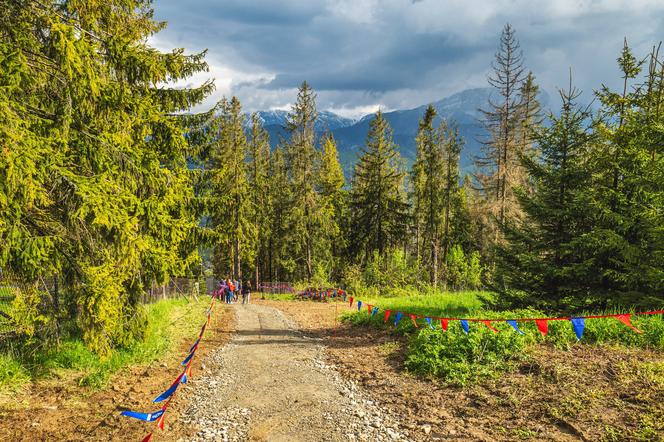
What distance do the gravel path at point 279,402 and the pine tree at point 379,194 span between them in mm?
23418

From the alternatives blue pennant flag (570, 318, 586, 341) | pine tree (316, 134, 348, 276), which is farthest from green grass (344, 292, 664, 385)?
pine tree (316, 134, 348, 276)

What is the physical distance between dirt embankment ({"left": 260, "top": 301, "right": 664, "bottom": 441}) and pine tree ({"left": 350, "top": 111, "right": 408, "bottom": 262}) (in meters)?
25.2

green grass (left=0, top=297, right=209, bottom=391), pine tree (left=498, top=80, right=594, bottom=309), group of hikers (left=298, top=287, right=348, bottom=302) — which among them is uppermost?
pine tree (left=498, top=80, right=594, bottom=309)

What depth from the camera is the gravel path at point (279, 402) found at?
6031 millimetres

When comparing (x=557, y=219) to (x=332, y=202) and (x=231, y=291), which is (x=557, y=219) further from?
(x=332, y=202)

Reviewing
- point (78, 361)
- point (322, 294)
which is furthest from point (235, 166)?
point (78, 361)

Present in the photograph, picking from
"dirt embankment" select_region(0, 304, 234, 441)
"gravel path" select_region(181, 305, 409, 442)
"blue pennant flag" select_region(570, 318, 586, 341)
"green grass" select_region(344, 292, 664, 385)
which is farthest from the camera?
"green grass" select_region(344, 292, 664, 385)

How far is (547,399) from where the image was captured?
6211 mm

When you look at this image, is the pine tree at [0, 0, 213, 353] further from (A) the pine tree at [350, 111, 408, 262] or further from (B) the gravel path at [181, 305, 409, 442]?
(A) the pine tree at [350, 111, 408, 262]

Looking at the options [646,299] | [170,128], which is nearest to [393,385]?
[646,299]

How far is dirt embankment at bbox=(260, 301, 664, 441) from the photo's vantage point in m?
5.34

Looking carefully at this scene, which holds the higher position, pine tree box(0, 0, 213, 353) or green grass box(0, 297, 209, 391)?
pine tree box(0, 0, 213, 353)

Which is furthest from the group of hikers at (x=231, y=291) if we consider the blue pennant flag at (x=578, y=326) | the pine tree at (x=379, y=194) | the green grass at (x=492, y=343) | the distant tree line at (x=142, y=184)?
the blue pennant flag at (x=578, y=326)

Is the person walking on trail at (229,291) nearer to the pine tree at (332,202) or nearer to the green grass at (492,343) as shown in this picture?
the pine tree at (332,202)
